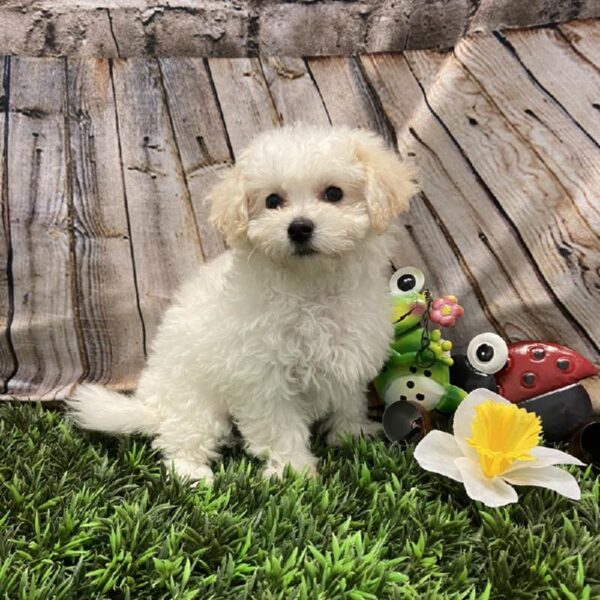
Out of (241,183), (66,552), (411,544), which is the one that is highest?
(241,183)

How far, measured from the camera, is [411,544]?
1544mm

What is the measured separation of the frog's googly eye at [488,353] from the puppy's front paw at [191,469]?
0.90 metres

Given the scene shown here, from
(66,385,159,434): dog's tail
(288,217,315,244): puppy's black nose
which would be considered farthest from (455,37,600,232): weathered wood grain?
(66,385,159,434): dog's tail

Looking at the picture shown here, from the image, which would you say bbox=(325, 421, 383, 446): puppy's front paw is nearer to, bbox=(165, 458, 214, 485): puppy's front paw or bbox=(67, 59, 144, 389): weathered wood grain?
bbox=(165, 458, 214, 485): puppy's front paw

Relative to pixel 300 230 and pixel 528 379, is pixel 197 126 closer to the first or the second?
pixel 300 230

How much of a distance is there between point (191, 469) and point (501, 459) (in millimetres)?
899

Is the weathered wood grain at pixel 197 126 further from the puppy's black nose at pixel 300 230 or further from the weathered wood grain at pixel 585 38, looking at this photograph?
the weathered wood grain at pixel 585 38

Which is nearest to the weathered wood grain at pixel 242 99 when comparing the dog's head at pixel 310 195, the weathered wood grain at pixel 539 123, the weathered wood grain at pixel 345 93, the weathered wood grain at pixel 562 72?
the weathered wood grain at pixel 345 93

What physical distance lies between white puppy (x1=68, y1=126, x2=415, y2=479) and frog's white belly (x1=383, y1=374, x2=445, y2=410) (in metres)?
0.14

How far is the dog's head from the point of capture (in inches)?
66.9

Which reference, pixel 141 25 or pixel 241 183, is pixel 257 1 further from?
pixel 241 183

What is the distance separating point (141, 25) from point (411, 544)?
1.80m

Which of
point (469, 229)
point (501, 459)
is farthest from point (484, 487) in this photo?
point (469, 229)

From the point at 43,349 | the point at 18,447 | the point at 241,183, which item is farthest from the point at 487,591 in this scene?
the point at 43,349
